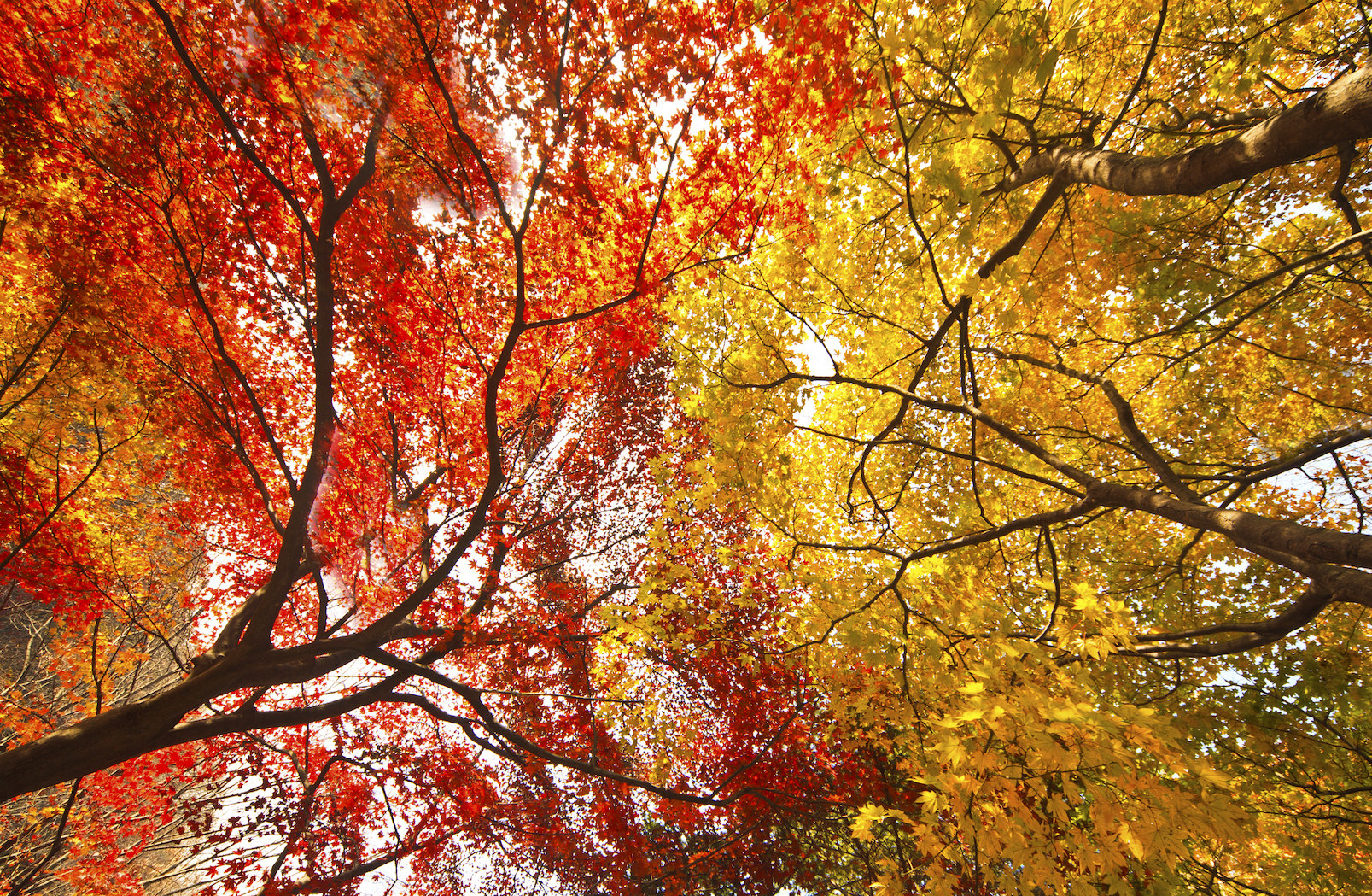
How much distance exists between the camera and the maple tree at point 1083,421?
263cm

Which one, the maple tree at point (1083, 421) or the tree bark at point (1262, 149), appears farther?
the maple tree at point (1083, 421)

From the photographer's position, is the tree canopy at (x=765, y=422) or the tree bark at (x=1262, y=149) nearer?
the tree bark at (x=1262, y=149)

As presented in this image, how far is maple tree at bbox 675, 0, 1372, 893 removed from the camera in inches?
104

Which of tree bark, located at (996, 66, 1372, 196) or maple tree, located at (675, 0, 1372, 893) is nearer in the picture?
tree bark, located at (996, 66, 1372, 196)

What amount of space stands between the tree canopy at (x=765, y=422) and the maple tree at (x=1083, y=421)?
0.18 ft

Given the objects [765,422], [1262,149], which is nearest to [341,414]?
[765,422]

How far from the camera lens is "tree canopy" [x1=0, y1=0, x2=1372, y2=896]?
3.21 meters

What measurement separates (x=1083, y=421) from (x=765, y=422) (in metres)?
4.16

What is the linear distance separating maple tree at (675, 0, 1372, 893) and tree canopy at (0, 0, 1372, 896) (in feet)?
0.18

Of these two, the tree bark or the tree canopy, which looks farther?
the tree canopy

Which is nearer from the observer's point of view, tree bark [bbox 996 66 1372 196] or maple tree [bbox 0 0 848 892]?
tree bark [bbox 996 66 1372 196]

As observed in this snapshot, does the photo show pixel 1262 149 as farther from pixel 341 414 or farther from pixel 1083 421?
pixel 341 414

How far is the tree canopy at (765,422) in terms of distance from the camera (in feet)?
10.5

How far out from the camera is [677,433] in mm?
11586
